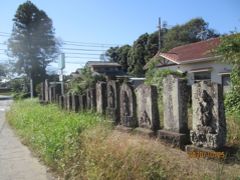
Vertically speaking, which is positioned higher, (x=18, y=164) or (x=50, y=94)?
(x=50, y=94)

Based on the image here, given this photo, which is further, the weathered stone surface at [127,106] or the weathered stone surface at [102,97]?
the weathered stone surface at [102,97]

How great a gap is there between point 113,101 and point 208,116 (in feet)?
14.8

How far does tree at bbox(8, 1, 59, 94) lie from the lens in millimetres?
54875

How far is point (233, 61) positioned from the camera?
12.5 metres

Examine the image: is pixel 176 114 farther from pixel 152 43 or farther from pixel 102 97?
pixel 152 43

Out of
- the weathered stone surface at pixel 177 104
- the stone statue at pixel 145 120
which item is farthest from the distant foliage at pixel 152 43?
the weathered stone surface at pixel 177 104

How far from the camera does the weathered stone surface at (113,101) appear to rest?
10.9 m

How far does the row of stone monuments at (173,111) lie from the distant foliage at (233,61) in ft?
12.3

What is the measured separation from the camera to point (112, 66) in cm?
5625

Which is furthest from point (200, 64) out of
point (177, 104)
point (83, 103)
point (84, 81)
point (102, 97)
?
point (177, 104)

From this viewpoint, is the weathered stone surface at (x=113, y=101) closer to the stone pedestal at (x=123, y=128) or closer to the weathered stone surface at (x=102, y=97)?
the weathered stone surface at (x=102, y=97)

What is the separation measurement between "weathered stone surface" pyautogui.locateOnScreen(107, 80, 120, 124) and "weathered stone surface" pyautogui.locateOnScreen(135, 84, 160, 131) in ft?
4.36

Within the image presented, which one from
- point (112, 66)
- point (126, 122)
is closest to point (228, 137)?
point (126, 122)

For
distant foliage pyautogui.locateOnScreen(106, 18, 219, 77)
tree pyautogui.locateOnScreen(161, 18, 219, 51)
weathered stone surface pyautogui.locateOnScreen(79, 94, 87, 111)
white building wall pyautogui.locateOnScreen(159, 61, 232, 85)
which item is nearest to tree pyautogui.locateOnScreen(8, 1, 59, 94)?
distant foliage pyautogui.locateOnScreen(106, 18, 219, 77)
